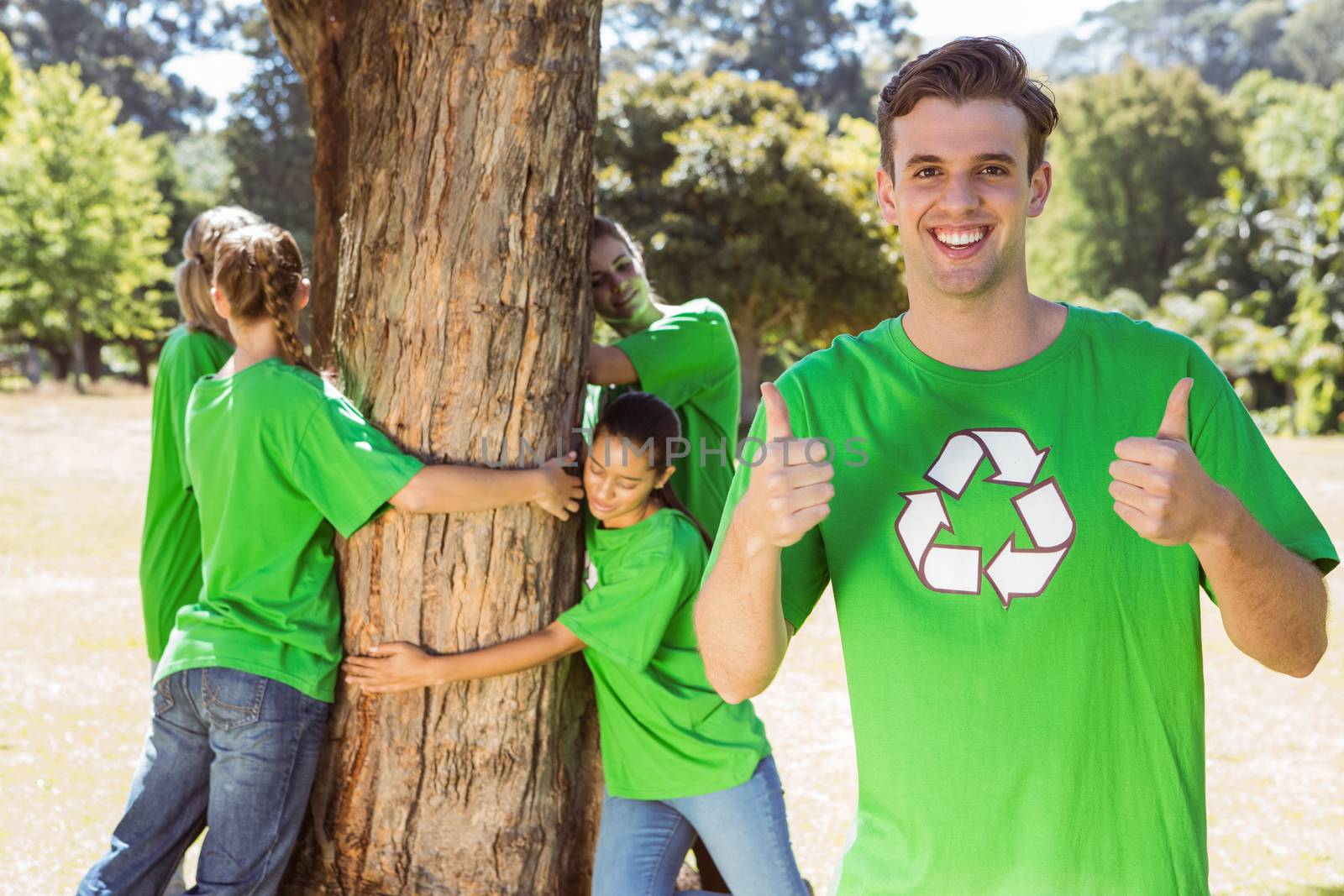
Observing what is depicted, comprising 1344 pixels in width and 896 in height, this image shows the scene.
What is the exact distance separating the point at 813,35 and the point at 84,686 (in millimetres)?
66767

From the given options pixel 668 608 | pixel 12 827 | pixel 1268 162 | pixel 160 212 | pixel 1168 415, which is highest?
pixel 1268 162

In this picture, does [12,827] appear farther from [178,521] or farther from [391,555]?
[391,555]

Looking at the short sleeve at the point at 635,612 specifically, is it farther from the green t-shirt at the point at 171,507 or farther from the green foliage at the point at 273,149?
the green foliage at the point at 273,149

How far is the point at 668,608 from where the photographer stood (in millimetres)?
3053

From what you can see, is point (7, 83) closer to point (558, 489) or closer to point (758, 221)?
point (758, 221)

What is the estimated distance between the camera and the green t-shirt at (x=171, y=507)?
3777 mm

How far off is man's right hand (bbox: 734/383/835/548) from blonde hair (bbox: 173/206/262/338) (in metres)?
2.36

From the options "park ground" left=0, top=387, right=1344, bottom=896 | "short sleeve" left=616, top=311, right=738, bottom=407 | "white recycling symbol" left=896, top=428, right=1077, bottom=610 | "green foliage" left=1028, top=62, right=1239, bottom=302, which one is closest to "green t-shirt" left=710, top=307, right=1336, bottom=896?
"white recycling symbol" left=896, top=428, right=1077, bottom=610

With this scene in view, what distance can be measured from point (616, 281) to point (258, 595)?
4.48 ft

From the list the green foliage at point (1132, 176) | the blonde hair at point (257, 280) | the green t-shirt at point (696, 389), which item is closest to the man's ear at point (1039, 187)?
the green t-shirt at point (696, 389)

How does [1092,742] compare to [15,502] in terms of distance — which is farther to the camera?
[15,502]

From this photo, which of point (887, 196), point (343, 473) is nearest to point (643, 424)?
point (343, 473)

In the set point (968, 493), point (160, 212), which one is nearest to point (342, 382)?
point (968, 493)

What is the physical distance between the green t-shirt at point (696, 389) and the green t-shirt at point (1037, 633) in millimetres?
1517
